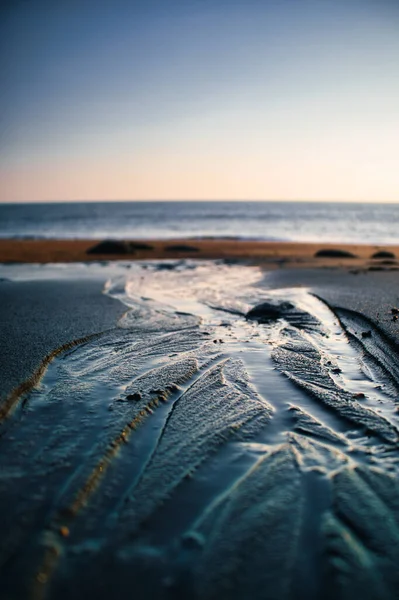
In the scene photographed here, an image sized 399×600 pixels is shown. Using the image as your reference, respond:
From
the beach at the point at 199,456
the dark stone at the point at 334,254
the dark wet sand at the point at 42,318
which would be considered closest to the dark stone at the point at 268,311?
the beach at the point at 199,456

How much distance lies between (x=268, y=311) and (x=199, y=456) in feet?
16.1

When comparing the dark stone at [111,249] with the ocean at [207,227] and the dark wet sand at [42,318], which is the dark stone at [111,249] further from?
the ocean at [207,227]

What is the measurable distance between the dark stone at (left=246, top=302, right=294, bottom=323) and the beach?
100mm

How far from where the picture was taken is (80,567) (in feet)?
7.13

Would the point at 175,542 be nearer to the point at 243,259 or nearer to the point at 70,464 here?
the point at 70,464

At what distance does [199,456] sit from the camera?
321cm

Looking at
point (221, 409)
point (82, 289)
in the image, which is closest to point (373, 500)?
point (221, 409)

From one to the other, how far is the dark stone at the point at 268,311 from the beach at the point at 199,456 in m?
0.10

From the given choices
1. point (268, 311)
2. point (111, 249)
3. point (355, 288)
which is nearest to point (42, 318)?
point (268, 311)

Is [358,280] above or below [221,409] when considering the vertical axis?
above

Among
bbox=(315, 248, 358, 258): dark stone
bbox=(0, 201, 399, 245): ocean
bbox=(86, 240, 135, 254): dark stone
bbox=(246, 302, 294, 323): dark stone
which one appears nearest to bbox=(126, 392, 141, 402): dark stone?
bbox=(246, 302, 294, 323): dark stone

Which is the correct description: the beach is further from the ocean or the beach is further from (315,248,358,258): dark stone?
the ocean

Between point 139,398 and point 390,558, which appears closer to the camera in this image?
point 390,558

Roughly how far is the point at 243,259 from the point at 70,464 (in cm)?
1513
